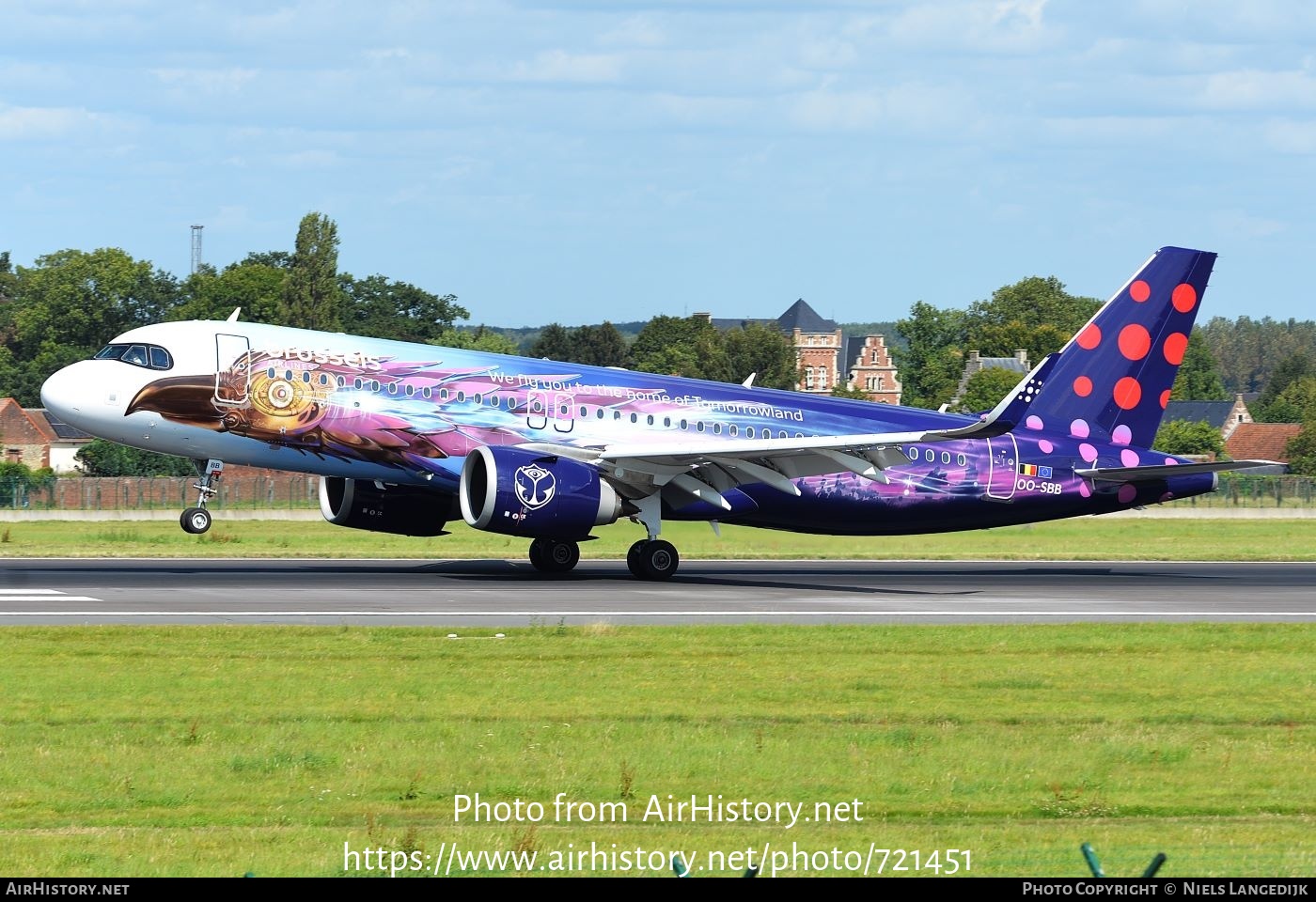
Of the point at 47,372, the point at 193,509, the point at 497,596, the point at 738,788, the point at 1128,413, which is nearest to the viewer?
the point at 738,788

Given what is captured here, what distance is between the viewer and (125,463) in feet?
299

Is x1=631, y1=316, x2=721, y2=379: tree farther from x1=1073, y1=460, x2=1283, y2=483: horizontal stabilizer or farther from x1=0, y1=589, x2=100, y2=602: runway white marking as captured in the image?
x1=0, y1=589, x2=100, y2=602: runway white marking

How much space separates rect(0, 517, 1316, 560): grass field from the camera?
139ft

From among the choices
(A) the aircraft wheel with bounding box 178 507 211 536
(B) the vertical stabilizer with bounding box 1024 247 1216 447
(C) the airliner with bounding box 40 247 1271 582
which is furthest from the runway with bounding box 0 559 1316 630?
(B) the vertical stabilizer with bounding box 1024 247 1216 447

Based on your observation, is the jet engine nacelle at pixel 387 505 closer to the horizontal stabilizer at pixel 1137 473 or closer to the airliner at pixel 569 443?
the airliner at pixel 569 443

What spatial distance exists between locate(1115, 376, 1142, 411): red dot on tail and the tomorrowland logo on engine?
48.4ft

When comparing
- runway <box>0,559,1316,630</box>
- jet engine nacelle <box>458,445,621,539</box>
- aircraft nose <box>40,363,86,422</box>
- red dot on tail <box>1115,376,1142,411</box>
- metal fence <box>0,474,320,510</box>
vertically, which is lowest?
metal fence <box>0,474,320,510</box>

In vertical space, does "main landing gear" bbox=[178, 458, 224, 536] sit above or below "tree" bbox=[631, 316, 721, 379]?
below

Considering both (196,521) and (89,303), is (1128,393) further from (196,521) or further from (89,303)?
(89,303)

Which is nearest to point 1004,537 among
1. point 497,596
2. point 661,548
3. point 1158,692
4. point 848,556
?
point 848,556

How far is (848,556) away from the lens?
4312cm

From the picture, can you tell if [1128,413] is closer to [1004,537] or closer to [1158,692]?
[1004,537]

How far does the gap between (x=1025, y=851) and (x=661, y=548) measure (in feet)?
75.3

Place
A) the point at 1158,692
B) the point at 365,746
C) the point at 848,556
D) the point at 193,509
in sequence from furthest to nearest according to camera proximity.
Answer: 1. the point at 848,556
2. the point at 193,509
3. the point at 1158,692
4. the point at 365,746
